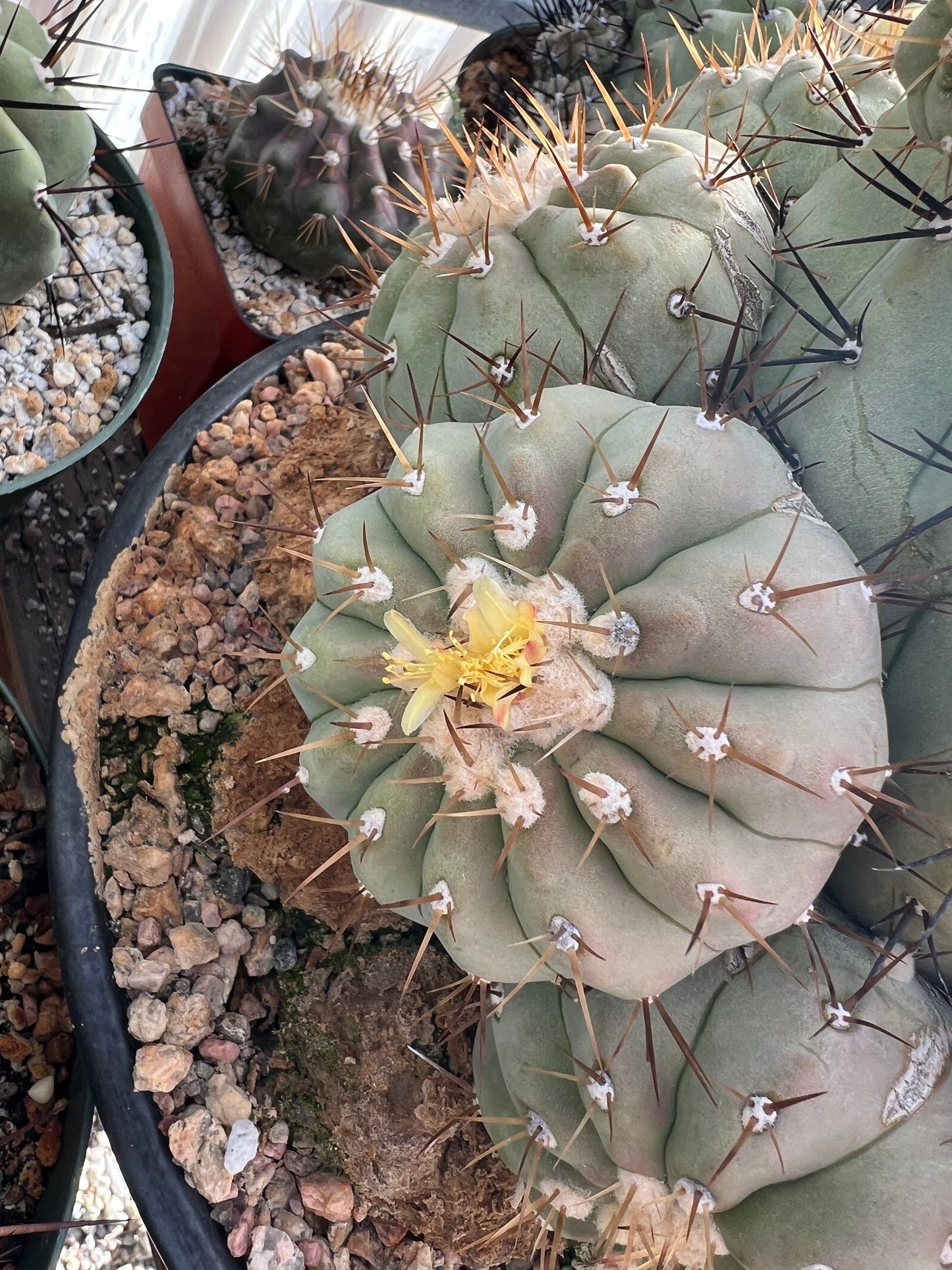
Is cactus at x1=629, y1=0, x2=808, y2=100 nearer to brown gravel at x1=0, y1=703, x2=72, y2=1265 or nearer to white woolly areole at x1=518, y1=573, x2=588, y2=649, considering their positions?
white woolly areole at x1=518, y1=573, x2=588, y2=649

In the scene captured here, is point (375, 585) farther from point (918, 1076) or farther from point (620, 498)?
point (918, 1076)

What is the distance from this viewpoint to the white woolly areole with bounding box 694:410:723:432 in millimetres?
781

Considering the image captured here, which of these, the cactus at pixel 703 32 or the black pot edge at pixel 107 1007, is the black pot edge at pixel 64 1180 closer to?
the black pot edge at pixel 107 1007

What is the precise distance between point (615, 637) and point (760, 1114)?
432mm

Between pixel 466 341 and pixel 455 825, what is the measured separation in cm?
52

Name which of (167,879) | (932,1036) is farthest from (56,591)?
(932,1036)

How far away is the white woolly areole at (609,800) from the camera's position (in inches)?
28.0

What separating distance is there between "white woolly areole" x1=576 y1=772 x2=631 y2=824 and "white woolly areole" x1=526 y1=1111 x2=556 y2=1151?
0.40 metres

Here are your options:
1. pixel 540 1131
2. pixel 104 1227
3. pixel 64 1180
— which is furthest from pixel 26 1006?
pixel 540 1131

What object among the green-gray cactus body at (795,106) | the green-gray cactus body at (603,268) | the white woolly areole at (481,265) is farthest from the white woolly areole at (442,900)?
the green-gray cactus body at (795,106)

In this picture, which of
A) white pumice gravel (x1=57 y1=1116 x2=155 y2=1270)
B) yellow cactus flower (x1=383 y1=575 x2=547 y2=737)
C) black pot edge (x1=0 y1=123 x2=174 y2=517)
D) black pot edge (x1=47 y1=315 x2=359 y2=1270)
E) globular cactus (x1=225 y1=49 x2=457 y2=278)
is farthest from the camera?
globular cactus (x1=225 y1=49 x2=457 y2=278)

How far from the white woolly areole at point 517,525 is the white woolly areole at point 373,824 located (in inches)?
10.3

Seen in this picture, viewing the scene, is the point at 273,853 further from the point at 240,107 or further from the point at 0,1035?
the point at 240,107

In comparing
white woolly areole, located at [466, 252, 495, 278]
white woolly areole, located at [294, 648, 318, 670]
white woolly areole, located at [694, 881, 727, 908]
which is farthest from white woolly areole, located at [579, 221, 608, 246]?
white woolly areole, located at [694, 881, 727, 908]
